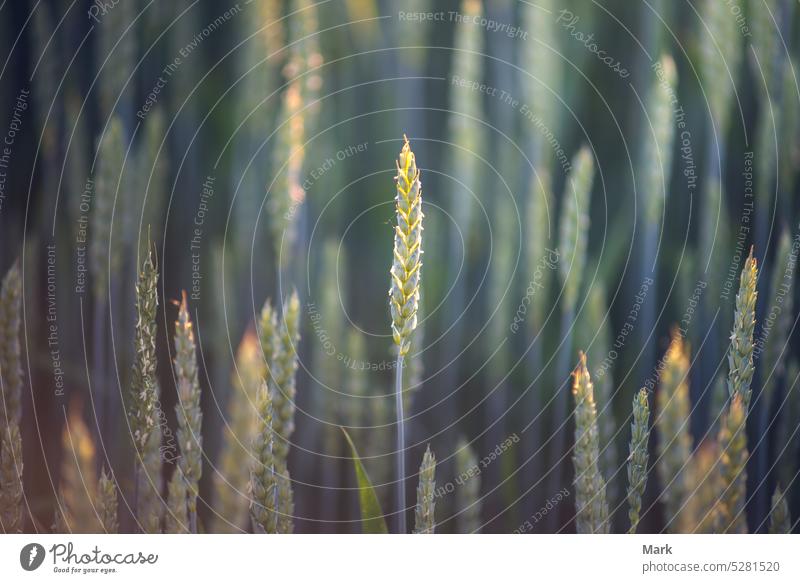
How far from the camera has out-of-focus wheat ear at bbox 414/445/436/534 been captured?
1.04 metres

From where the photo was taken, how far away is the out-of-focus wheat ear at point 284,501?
43.1 inches

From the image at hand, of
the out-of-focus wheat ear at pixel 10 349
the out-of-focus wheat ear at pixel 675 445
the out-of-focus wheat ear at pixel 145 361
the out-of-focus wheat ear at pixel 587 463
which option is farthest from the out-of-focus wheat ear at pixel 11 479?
the out-of-focus wheat ear at pixel 675 445

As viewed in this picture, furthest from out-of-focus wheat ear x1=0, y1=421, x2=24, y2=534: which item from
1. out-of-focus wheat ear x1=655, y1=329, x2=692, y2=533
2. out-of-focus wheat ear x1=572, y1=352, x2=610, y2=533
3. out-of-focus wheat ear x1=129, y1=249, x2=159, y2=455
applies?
out-of-focus wheat ear x1=655, y1=329, x2=692, y2=533

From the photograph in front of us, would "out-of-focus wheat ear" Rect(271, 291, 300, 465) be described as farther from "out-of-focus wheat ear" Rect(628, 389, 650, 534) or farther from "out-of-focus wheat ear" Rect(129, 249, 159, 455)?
"out-of-focus wheat ear" Rect(628, 389, 650, 534)

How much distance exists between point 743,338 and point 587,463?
0.85ft

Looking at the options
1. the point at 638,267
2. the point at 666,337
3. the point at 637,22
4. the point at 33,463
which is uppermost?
the point at 637,22

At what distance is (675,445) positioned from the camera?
1.12m

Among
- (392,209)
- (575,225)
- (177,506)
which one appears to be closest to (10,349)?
(177,506)

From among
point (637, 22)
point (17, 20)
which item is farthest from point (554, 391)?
point (17, 20)

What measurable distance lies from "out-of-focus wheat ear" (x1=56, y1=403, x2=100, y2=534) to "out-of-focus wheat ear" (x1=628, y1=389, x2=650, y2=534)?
0.72 metres

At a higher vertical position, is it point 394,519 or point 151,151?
point 151,151

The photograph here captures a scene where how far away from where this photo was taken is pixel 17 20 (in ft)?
3.64
